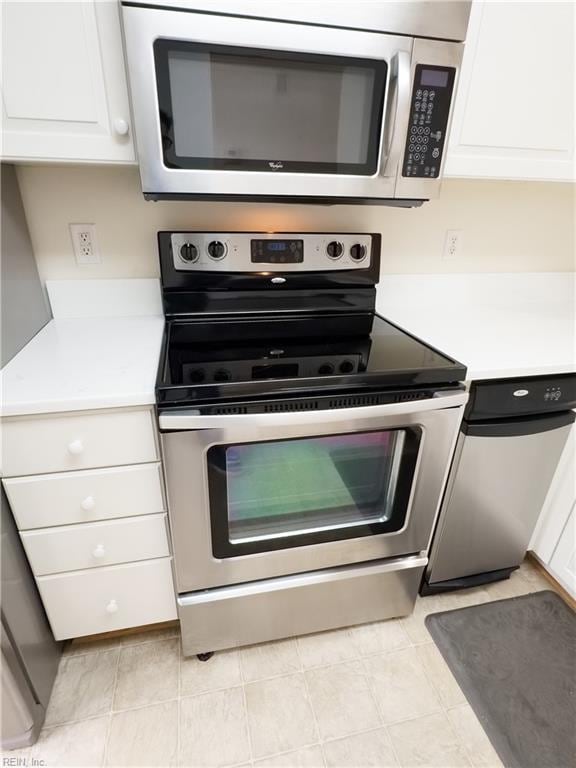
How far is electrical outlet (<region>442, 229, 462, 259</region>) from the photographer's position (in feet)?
5.12

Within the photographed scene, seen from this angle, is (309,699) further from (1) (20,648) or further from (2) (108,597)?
(1) (20,648)

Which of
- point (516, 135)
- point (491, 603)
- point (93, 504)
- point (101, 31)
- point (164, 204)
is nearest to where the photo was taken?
point (101, 31)

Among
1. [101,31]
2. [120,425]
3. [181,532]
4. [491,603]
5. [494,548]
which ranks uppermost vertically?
[101,31]

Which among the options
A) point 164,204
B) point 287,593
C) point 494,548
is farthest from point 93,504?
point 494,548

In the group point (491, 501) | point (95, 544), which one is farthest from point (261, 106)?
point (491, 501)

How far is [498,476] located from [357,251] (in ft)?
2.79

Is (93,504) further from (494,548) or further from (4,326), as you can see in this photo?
(494,548)

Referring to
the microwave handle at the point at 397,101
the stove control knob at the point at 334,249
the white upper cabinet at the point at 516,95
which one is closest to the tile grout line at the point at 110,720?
the stove control knob at the point at 334,249

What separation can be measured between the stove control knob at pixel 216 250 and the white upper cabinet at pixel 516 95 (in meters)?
0.70

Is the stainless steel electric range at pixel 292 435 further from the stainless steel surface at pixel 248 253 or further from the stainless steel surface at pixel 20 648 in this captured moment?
the stainless steel surface at pixel 20 648

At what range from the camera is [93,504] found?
994 millimetres

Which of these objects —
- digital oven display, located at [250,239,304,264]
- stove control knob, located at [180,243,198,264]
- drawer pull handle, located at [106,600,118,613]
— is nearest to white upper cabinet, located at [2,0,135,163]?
stove control knob, located at [180,243,198,264]

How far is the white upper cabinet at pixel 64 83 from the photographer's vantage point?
85 cm

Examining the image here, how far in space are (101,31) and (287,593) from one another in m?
1.48
